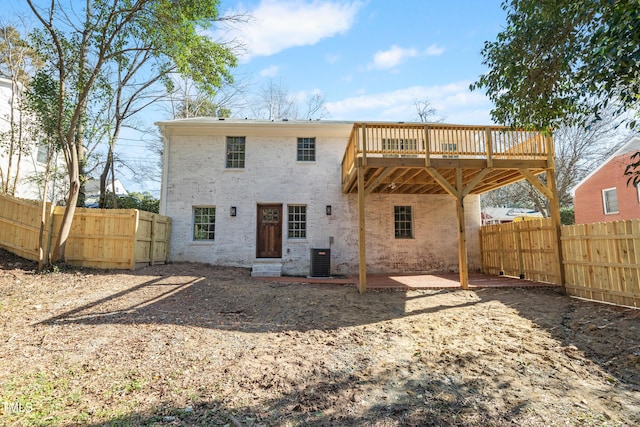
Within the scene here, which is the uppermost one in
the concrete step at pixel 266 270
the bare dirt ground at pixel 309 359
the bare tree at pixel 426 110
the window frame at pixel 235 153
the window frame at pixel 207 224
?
the bare tree at pixel 426 110

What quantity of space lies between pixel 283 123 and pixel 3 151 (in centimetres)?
1189

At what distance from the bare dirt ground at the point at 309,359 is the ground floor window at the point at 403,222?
14.5 feet

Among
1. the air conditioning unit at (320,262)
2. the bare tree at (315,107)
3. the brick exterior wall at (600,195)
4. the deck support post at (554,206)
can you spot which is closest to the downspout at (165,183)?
the air conditioning unit at (320,262)

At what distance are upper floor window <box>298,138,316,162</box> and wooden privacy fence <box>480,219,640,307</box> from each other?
21.4ft

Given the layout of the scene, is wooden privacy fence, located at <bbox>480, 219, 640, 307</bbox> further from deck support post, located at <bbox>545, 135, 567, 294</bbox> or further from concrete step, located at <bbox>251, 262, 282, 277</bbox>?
concrete step, located at <bbox>251, 262, 282, 277</bbox>

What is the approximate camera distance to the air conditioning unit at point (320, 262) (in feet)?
30.9

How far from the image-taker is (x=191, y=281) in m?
7.51

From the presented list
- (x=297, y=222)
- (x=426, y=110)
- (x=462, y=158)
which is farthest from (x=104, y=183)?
(x=426, y=110)

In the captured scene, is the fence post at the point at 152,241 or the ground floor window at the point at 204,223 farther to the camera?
the ground floor window at the point at 204,223

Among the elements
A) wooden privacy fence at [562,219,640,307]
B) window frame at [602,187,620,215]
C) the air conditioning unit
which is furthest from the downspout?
window frame at [602,187,620,215]

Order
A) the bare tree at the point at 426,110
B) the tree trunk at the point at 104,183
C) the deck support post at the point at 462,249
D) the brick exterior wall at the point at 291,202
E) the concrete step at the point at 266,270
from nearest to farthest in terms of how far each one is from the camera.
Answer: the deck support post at the point at 462,249 → the concrete step at the point at 266,270 → the brick exterior wall at the point at 291,202 → the tree trunk at the point at 104,183 → the bare tree at the point at 426,110

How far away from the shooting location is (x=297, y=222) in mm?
10688

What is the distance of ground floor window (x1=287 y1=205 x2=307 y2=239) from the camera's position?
10633 mm

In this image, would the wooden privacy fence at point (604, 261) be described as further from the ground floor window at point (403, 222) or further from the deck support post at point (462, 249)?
the ground floor window at point (403, 222)
